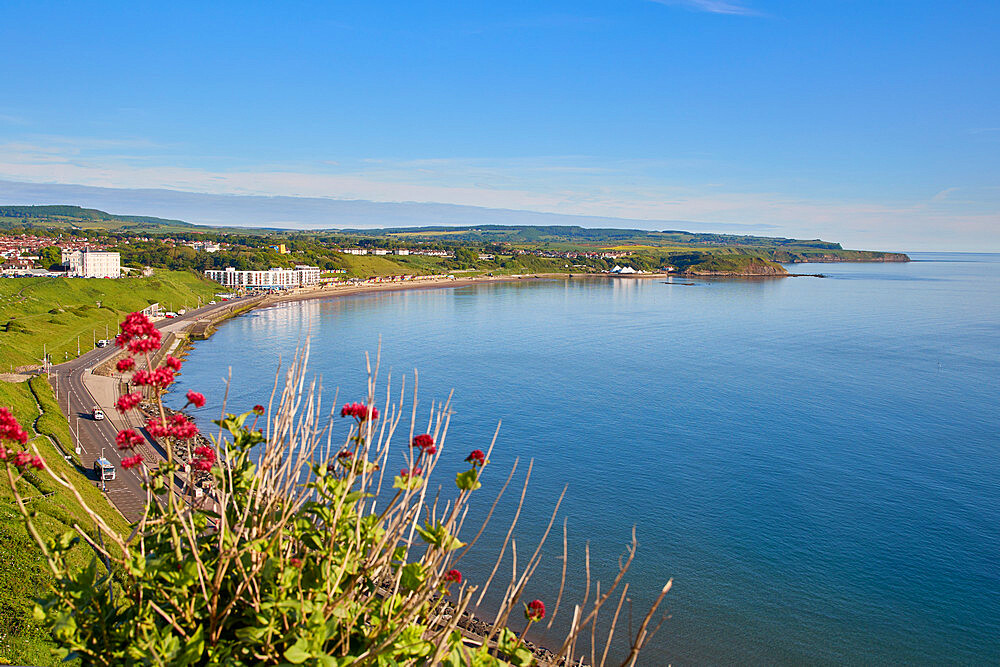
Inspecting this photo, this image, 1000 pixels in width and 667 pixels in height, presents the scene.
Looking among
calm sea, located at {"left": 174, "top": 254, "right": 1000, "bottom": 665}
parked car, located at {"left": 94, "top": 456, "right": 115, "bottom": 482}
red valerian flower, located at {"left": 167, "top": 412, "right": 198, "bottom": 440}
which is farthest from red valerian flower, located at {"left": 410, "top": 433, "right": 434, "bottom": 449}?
parked car, located at {"left": 94, "top": 456, "right": 115, "bottom": 482}

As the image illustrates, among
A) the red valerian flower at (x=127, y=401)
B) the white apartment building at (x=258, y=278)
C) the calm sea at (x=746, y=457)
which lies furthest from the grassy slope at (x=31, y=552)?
the white apartment building at (x=258, y=278)

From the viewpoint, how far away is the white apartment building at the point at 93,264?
62.7 m

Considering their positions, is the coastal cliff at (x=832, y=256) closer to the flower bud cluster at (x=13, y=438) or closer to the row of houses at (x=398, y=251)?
the row of houses at (x=398, y=251)

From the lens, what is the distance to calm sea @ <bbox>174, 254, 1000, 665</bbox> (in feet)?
45.4

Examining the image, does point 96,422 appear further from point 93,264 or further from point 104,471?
point 93,264

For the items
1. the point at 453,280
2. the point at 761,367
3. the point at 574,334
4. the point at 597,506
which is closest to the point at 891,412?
the point at 761,367

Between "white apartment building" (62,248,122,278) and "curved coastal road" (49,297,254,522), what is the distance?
3023cm

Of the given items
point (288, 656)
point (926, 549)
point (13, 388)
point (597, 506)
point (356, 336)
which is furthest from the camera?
point (356, 336)

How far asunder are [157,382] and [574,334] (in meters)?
45.5

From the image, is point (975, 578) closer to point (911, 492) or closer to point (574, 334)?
point (911, 492)

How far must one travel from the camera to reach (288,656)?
2.03 meters

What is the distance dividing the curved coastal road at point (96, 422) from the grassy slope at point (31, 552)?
2.50 ft

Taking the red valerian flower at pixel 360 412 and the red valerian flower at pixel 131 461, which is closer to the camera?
the red valerian flower at pixel 131 461

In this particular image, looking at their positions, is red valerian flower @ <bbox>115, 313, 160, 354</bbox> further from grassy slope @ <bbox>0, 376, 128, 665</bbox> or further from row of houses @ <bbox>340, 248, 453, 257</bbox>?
row of houses @ <bbox>340, 248, 453, 257</bbox>
